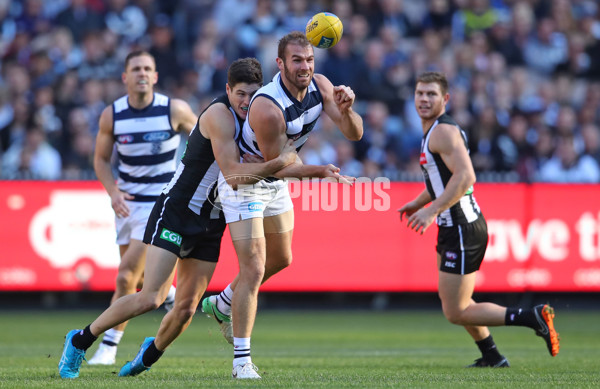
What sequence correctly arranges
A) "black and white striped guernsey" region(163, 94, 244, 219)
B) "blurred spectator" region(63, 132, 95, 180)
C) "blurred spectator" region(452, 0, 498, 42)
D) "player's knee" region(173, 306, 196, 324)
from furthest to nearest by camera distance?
"blurred spectator" region(452, 0, 498, 42) < "blurred spectator" region(63, 132, 95, 180) < "black and white striped guernsey" region(163, 94, 244, 219) < "player's knee" region(173, 306, 196, 324)

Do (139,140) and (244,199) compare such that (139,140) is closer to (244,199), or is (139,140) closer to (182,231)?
(182,231)

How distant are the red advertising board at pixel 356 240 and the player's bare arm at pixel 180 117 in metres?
4.62

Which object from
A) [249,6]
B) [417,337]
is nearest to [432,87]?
[417,337]

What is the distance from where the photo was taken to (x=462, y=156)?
329 inches

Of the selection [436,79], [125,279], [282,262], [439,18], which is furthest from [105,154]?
[439,18]

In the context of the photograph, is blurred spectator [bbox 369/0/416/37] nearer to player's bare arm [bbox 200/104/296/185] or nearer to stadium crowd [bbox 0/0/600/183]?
stadium crowd [bbox 0/0/600/183]

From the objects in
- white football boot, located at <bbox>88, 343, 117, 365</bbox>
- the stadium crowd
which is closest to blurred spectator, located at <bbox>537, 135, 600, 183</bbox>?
the stadium crowd

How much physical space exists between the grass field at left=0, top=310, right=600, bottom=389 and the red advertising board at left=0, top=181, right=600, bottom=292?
613 millimetres

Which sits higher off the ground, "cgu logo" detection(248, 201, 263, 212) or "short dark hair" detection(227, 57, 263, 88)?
"short dark hair" detection(227, 57, 263, 88)

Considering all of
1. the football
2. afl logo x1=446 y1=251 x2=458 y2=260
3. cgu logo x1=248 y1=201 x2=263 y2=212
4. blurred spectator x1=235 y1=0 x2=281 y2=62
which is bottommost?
afl logo x1=446 y1=251 x2=458 y2=260

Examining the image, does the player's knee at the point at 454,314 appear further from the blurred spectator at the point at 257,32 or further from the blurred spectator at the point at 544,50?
the blurred spectator at the point at 544,50

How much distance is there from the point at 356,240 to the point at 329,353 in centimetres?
487

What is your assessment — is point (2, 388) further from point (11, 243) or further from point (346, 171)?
point (346, 171)

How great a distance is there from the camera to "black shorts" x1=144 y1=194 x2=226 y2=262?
739cm
